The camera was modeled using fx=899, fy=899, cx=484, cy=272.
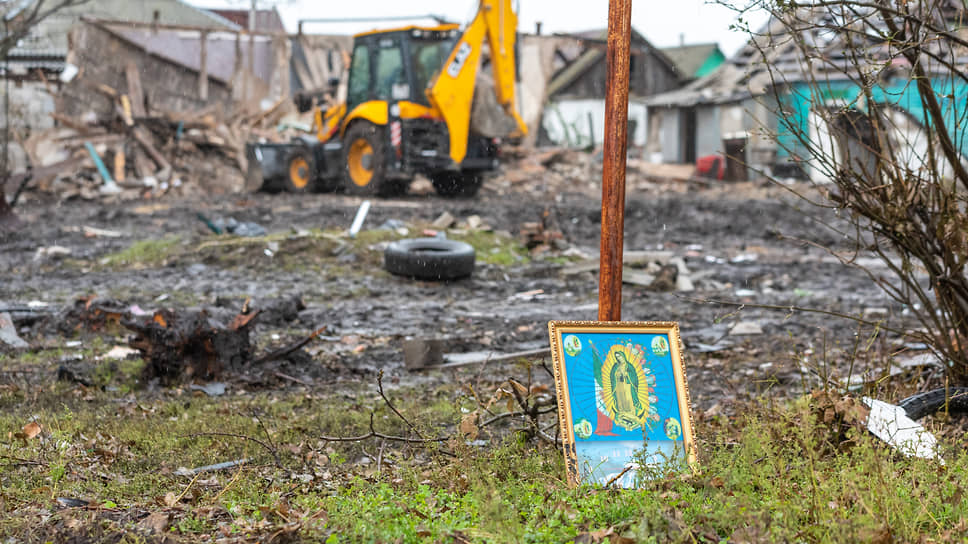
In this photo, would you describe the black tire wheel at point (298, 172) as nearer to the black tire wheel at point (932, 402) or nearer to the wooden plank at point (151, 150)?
the wooden plank at point (151, 150)

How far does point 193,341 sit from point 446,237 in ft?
22.3

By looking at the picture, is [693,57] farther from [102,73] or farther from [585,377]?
[585,377]

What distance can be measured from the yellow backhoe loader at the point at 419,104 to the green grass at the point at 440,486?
11416 millimetres

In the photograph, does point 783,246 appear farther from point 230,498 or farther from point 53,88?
point 53,88

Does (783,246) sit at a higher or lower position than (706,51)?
lower

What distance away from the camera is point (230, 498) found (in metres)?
3.51

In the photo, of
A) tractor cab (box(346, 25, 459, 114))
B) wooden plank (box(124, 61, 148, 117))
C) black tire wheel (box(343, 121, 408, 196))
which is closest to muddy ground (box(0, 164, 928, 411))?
black tire wheel (box(343, 121, 408, 196))

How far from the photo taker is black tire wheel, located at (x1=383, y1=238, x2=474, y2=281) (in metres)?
10.3

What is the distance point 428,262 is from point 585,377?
6.72 meters

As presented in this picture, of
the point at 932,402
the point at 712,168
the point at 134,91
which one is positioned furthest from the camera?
the point at 712,168

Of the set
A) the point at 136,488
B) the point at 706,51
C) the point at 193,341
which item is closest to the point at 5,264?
the point at 193,341

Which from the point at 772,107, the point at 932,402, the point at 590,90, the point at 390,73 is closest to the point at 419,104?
the point at 390,73

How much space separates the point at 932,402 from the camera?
4312 mm

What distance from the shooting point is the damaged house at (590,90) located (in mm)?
35812
